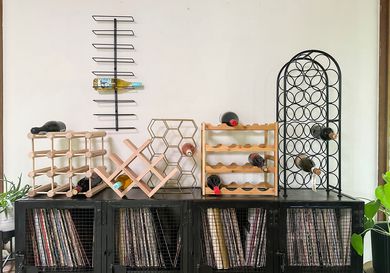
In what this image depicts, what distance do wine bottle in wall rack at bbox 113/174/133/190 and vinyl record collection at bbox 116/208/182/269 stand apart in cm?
12

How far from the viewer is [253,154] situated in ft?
5.34

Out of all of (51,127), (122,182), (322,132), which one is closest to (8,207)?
(51,127)

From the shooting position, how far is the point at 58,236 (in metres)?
1.46

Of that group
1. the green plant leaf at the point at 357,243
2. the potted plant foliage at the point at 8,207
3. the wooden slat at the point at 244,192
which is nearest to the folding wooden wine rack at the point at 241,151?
the wooden slat at the point at 244,192

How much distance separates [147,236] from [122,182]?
327 mm

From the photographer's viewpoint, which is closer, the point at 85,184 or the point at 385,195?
the point at 385,195

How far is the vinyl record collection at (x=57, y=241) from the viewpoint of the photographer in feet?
4.73

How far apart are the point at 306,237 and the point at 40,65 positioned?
6.24 feet

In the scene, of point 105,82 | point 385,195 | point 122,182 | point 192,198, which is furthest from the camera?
point 105,82

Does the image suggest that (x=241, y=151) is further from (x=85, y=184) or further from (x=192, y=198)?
(x=85, y=184)

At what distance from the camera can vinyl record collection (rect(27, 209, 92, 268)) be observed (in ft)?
4.73

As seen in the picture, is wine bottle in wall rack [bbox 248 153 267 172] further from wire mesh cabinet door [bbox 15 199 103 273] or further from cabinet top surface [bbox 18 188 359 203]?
wire mesh cabinet door [bbox 15 199 103 273]

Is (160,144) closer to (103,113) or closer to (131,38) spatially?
(103,113)

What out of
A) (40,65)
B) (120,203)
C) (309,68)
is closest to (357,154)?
(309,68)
